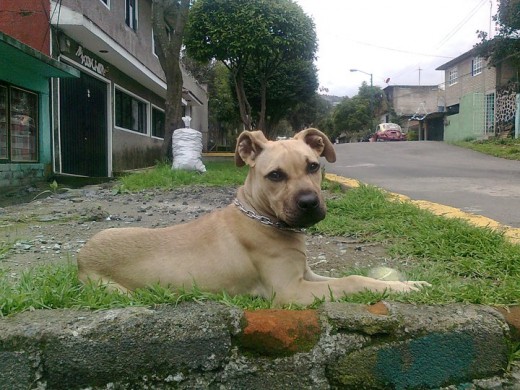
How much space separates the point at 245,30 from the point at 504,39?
54.6 feet

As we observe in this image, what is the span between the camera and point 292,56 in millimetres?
18641

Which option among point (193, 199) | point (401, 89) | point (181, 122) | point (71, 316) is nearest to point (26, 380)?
point (71, 316)

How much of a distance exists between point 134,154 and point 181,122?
5683 mm

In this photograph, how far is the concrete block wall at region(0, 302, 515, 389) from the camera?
2.03 m

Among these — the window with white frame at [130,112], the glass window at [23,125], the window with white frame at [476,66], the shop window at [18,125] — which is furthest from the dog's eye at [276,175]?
the window with white frame at [476,66]

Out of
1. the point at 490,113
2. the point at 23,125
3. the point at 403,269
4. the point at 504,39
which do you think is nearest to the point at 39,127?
the point at 23,125

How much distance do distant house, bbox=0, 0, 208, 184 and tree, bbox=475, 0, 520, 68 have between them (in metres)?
17.5

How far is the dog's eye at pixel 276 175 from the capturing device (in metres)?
2.84

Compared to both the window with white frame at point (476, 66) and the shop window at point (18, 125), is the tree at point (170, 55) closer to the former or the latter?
the shop window at point (18, 125)

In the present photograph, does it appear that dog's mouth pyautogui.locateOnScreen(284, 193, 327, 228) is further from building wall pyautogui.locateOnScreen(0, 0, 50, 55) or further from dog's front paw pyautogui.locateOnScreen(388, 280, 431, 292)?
building wall pyautogui.locateOnScreen(0, 0, 50, 55)

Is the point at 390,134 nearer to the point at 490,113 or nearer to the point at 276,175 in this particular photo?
A: the point at 490,113

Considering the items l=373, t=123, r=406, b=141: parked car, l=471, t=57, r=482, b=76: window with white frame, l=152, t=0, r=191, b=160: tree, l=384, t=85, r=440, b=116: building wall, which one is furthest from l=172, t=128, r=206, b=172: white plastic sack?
l=384, t=85, r=440, b=116: building wall

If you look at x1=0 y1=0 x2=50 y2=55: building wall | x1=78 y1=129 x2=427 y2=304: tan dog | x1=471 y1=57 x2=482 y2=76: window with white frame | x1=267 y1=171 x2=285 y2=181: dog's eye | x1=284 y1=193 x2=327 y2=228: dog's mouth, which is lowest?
x1=78 y1=129 x2=427 y2=304: tan dog

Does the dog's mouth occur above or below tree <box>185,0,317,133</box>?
below
